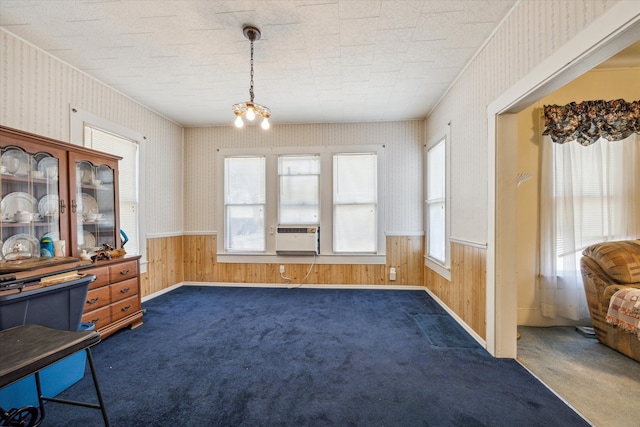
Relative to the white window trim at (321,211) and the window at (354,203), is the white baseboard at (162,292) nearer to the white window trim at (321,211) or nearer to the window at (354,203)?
the white window trim at (321,211)

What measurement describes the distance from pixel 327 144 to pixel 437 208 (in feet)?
6.35

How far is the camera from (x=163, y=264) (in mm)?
3912

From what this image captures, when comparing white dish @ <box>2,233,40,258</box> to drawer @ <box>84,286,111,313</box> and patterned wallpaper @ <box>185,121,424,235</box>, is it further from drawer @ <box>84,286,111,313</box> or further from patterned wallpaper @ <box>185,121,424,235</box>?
patterned wallpaper @ <box>185,121,424,235</box>

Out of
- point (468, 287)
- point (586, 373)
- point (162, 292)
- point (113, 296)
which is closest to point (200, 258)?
point (162, 292)

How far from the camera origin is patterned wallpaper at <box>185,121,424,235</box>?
13.3 ft

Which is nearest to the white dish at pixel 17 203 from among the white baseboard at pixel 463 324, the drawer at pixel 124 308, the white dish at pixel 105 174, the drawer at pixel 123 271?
the white dish at pixel 105 174

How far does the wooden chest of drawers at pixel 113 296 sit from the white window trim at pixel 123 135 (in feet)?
2.57

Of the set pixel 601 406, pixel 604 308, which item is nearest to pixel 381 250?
pixel 604 308

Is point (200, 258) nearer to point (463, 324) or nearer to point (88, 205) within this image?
point (88, 205)

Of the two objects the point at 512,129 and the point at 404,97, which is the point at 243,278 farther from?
the point at 512,129

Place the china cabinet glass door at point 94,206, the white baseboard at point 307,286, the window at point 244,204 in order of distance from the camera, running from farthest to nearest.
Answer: the window at point 244,204, the white baseboard at point 307,286, the china cabinet glass door at point 94,206

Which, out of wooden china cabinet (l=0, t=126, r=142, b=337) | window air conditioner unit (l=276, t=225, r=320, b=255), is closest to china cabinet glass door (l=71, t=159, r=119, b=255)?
wooden china cabinet (l=0, t=126, r=142, b=337)

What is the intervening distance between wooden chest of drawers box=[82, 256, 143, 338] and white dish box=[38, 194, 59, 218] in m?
0.55

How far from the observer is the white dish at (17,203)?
1.99m
